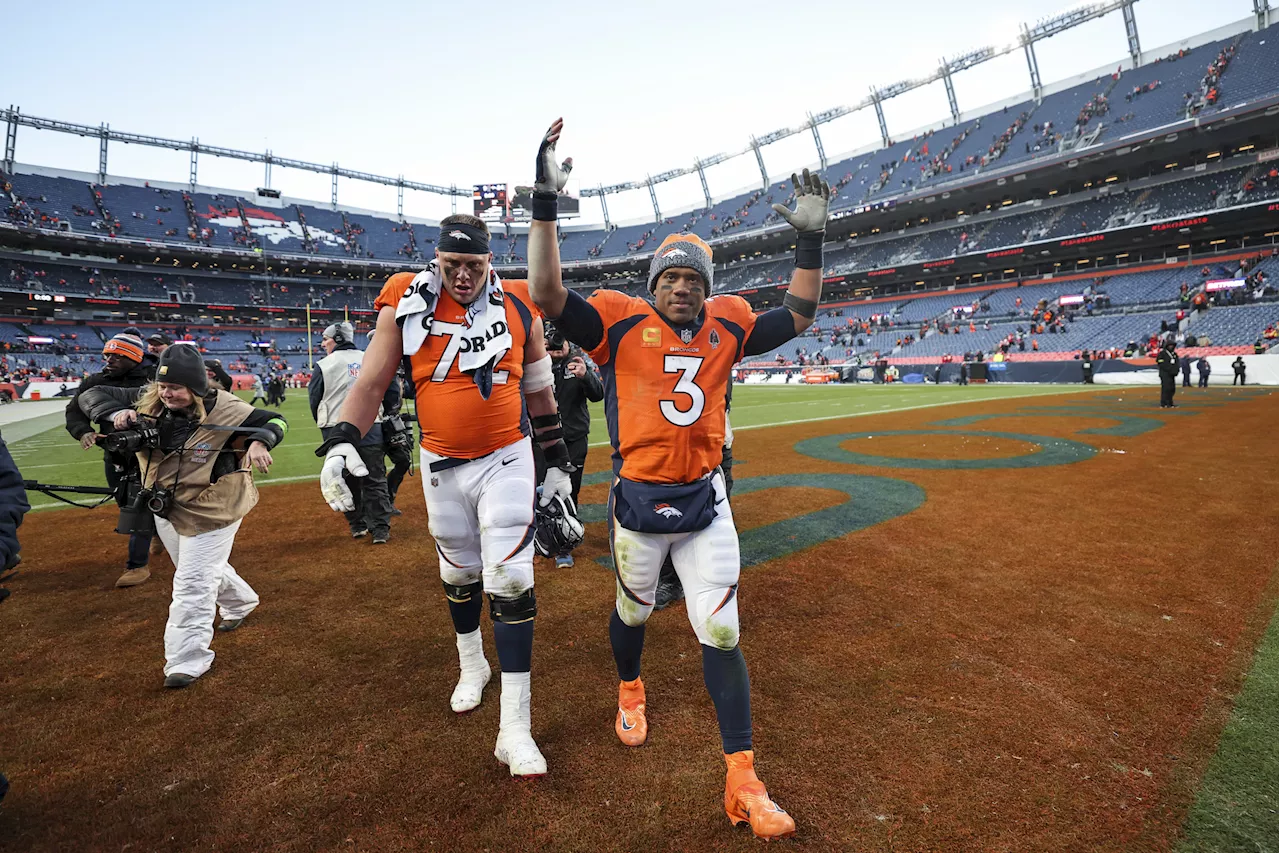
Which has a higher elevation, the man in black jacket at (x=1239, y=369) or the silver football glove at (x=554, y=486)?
the man in black jacket at (x=1239, y=369)

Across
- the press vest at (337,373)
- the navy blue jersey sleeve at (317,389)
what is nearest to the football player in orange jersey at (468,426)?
the press vest at (337,373)

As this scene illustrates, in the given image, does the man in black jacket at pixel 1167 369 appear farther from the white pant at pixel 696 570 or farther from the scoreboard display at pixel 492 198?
the scoreboard display at pixel 492 198

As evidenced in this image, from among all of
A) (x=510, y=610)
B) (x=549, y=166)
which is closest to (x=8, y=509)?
(x=510, y=610)

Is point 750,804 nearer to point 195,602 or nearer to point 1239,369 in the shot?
point 195,602

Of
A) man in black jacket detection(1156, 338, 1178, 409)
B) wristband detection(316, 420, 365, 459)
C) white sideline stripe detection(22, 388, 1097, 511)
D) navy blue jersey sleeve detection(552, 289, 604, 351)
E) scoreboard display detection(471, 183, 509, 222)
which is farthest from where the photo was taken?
scoreboard display detection(471, 183, 509, 222)

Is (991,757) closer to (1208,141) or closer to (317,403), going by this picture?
(317,403)

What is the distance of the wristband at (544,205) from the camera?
230 centimetres

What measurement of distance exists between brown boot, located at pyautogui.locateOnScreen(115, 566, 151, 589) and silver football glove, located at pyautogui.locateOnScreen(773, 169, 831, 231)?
19.1 ft

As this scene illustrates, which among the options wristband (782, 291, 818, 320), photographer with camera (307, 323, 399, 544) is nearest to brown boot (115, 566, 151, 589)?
photographer with camera (307, 323, 399, 544)

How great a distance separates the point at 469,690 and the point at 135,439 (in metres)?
2.53

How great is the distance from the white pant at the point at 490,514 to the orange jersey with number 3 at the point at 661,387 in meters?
0.55

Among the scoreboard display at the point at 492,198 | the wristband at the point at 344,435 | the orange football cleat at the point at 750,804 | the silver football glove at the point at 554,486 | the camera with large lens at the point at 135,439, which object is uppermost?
the scoreboard display at the point at 492,198

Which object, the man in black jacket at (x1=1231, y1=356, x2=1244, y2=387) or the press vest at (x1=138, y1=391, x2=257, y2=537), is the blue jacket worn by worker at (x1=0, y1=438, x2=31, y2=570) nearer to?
the press vest at (x1=138, y1=391, x2=257, y2=537)

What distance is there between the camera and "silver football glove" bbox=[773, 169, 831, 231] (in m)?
2.74
